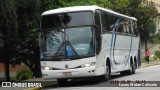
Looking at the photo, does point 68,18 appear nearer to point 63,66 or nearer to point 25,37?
point 63,66

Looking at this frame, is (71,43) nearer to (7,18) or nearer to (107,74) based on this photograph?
(107,74)

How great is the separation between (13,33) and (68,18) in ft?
24.2

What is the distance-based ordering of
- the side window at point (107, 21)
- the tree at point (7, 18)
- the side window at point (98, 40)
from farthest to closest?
1. the side window at point (107, 21)
2. the tree at point (7, 18)
3. the side window at point (98, 40)

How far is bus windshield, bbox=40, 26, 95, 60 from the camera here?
66.6 ft

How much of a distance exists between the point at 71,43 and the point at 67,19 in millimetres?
1212

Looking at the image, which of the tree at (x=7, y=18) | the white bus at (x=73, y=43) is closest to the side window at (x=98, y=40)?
the white bus at (x=73, y=43)

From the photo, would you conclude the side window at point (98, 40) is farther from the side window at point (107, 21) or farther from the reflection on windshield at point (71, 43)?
the side window at point (107, 21)

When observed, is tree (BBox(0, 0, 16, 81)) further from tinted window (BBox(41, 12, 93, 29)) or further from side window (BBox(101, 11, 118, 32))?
side window (BBox(101, 11, 118, 32))

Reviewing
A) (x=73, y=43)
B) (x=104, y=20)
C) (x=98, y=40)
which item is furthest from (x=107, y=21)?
(x=73, y=43)

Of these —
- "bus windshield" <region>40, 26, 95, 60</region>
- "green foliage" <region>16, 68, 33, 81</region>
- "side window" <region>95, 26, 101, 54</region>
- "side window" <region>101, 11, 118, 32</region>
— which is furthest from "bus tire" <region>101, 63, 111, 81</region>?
"green foliage" <region>16, 68, 33, 81</region>

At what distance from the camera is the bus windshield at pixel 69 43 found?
20.3m

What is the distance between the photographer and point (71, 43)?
67.0 ft

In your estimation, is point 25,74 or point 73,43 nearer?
point 73,43

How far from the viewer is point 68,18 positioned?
68.7 feet
